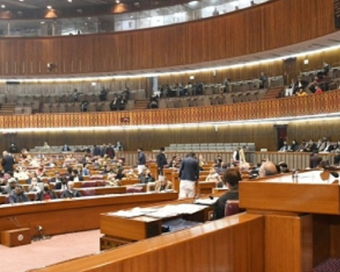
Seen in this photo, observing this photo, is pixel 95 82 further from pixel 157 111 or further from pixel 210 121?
pixel 210 121

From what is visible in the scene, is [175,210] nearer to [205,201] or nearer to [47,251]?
[205,201]

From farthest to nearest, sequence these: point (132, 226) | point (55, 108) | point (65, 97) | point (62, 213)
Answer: point (65, 97), point (55, 108), point (62, 213), point (132, 226)

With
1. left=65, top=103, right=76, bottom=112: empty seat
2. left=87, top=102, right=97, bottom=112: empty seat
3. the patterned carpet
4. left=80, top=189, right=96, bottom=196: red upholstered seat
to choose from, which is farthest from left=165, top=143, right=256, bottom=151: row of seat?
the patterned carpet

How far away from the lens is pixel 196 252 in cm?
210

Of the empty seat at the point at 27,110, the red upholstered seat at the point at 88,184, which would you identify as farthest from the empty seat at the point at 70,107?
the red upholstered seat at the point at 88,184

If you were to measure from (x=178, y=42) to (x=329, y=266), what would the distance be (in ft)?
71.0

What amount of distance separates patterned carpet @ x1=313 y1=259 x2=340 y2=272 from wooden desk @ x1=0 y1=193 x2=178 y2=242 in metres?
4.79

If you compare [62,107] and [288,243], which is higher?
[62,107]

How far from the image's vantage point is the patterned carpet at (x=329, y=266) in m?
2.67

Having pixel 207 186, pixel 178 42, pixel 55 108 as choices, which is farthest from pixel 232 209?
pixel 55 108

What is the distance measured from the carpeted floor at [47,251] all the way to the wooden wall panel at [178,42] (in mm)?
13263

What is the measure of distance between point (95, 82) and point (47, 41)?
3.80 meters

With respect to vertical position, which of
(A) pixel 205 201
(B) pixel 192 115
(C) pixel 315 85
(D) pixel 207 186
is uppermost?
(C) pixel 315 85

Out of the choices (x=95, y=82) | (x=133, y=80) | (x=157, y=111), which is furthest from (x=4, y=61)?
(x=157, y=111)
